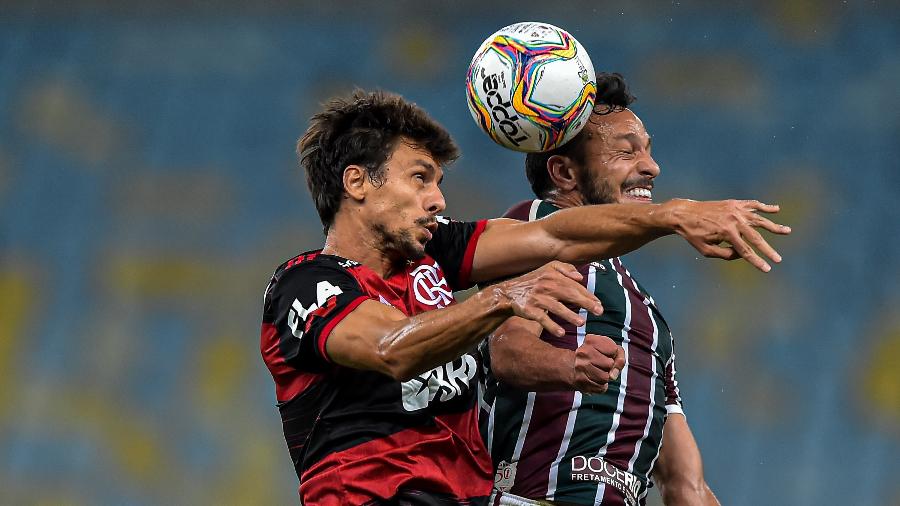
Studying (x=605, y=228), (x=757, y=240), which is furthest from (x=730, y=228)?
(x=605, y=228)

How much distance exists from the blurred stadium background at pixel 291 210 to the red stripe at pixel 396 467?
434 cm

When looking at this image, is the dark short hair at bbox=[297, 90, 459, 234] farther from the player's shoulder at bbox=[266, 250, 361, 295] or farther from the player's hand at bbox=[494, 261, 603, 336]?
the player's hand at bbox=[494, 261, 603, 336]

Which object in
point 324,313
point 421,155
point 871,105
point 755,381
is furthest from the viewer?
point 871,105

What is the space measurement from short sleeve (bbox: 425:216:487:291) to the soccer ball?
1.20 ft

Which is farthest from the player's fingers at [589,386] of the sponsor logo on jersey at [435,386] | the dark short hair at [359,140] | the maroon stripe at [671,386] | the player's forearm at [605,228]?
the maroon stripe at [671,386]

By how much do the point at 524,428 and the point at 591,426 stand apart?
0.20m

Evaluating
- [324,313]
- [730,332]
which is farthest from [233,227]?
[324,313]

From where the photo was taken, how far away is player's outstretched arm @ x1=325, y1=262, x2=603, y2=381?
8.28 ft

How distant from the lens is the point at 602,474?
3449 mm

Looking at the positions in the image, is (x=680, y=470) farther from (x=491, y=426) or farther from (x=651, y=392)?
(x=491, y=426)

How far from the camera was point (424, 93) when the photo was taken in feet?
27.1

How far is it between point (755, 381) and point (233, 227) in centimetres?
363

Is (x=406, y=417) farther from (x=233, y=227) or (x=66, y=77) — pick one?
(x=66, y=77)

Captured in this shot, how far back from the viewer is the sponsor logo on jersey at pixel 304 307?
2944 mm
